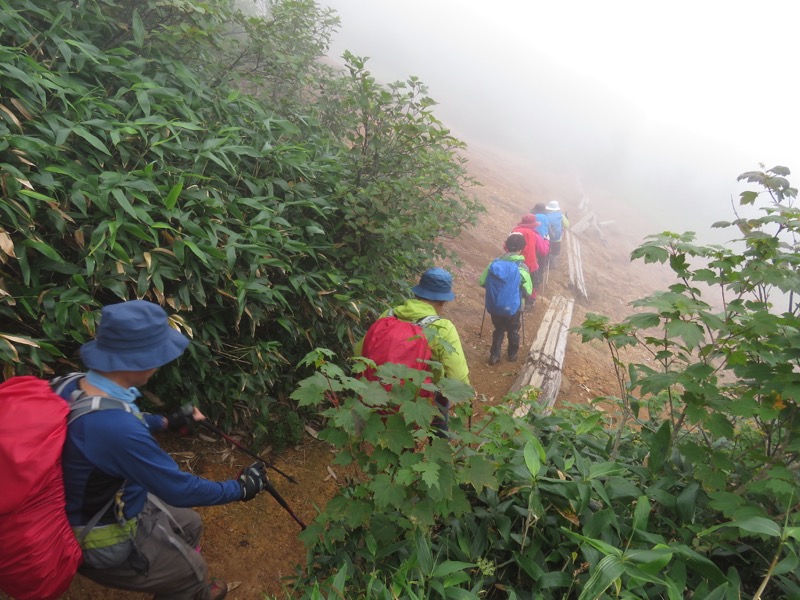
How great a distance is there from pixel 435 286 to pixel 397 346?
0.68m

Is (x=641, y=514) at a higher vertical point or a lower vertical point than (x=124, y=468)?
higher

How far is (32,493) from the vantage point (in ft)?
5.15

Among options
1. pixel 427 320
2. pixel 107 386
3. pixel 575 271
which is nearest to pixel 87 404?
pixel 107 386

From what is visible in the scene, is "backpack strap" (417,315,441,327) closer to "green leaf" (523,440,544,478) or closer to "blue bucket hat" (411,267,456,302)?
"blue bucket hat" (411,267,456,302)

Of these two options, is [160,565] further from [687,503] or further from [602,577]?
[687,503]

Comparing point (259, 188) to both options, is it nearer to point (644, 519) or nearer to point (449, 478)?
point (449, 478)

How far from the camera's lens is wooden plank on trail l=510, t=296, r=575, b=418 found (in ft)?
20.1

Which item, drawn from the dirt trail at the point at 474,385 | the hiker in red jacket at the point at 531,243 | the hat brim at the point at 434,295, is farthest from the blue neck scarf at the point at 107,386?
the hiker in red jacket at the point at 531,243

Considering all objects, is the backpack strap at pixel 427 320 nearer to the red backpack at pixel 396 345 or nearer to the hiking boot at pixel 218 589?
the red backpack at pixel 396 345

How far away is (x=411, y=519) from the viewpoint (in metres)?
1.92

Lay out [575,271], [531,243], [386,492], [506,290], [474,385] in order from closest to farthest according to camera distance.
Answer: [386,492]
[506,290]
[474,385]
[531,243]
[575,271]

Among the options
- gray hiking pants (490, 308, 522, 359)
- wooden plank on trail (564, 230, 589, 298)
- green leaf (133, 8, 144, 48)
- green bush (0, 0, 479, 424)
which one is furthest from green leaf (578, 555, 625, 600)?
wooden plank on trail (564, 230, 589, 298)

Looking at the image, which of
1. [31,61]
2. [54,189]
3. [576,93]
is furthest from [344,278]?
[576,93]

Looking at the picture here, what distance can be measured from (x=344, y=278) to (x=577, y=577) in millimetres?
3010
